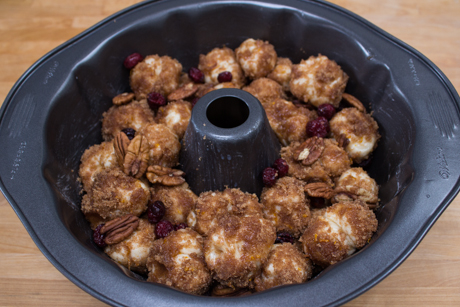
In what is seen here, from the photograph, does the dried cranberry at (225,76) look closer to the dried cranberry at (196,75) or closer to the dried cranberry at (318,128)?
the dried cranberry at (196,75)

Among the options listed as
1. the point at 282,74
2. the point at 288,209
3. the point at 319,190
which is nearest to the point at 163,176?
the point at 288,209

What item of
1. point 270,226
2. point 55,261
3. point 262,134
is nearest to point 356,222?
point 270,226

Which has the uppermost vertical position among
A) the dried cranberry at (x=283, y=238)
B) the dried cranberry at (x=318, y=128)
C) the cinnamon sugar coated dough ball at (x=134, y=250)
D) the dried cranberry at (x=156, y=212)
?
the dried cranberry at (x=318, y=128)

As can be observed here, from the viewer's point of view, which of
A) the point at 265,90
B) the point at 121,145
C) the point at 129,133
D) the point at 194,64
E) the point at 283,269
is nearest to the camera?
the point at 283,269

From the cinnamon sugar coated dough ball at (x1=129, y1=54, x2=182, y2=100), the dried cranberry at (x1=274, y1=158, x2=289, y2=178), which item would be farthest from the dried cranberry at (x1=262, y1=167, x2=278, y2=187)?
the cinnamon sugar coated dough ball at (x1=129, y1=54, x2=182, y2=100)

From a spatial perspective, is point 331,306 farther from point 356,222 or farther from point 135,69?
point 135,69

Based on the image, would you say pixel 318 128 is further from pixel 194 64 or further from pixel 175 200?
pixel 194 64

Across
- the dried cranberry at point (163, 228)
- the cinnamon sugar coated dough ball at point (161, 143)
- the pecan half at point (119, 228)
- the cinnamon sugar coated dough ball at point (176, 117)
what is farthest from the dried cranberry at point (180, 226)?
the cinnamon sugar coated dough ball at point (176, 117)
